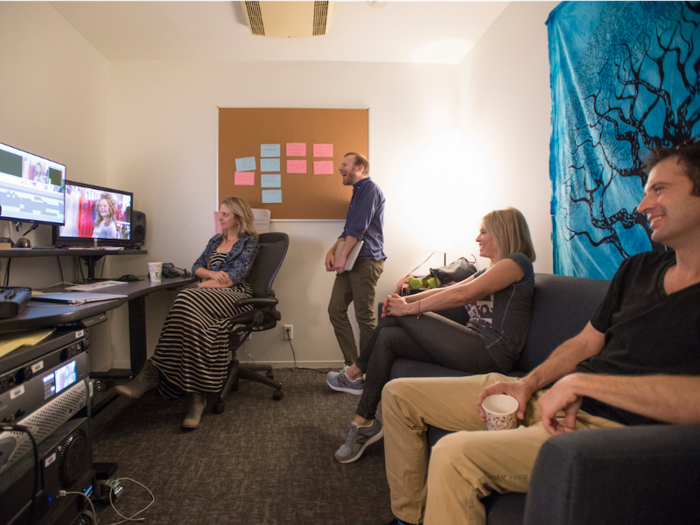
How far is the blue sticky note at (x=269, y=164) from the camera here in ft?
9.40

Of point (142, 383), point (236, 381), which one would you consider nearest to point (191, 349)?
point (142, 383)

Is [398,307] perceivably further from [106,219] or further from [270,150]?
[106,219]

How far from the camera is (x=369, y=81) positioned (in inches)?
114

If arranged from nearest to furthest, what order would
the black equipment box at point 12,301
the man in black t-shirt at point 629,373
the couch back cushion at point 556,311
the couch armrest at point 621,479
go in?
the couch armrest at point 621,479, the man in black t-shirt at point 629,373, the black equipment box at point 12,301, the couch back cushion at point 556,311

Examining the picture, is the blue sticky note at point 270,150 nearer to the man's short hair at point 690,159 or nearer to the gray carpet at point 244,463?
the gray carpet at point 244,463

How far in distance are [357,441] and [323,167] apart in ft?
6.62

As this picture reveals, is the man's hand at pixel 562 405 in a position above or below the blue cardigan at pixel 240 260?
below

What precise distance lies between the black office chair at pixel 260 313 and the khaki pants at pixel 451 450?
1184 millimetres

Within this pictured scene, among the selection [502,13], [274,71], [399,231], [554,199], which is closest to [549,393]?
[554,199]

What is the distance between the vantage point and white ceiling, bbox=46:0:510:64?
225 cm

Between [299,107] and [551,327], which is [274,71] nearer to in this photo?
[299,107]

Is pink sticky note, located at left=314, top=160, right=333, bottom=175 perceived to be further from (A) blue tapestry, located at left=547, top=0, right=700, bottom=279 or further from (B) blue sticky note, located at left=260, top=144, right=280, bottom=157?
(A) blue tapestry, located at left=547, top=0, right=700, bottom=279

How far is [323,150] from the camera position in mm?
2871

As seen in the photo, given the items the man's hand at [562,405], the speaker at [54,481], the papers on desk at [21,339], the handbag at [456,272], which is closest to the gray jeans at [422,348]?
the man's hand at [562,405]
